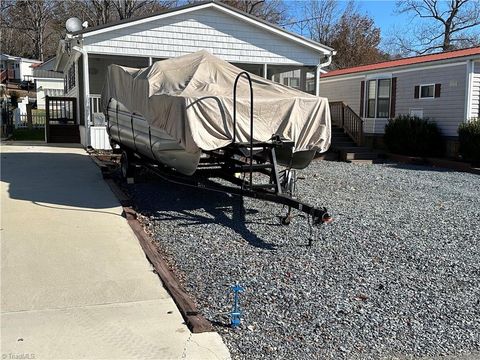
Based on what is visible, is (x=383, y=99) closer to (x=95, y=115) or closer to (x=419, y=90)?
(x=419, y=90)

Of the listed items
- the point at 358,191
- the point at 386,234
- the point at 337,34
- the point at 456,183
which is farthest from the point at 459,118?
the point at 337,34

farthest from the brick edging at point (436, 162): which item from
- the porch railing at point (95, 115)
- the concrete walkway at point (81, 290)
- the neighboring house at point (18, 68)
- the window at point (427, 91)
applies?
the neighboring house at point (18, 68)

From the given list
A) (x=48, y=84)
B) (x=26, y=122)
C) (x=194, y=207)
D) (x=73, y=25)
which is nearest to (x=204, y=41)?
(x=73, y=25)

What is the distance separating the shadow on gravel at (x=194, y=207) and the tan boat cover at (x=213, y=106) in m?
1.17

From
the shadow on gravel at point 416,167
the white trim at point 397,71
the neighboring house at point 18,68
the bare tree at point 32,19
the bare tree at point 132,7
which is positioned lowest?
the shadow on gravel at point 416,167

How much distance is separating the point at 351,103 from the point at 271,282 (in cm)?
1657

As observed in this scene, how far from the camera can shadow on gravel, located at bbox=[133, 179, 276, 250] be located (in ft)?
22.9

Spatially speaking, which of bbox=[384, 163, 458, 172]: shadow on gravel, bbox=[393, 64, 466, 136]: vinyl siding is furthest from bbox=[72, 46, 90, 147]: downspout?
bbox=[393, 64, 466, 136]: vinyl siding

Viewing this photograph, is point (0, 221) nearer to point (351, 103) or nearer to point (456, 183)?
point (456, 183)

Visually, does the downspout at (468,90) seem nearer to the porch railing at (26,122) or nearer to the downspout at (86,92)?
the downspout at (86,92)

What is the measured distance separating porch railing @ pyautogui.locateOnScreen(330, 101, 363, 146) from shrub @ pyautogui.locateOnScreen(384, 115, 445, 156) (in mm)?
1204

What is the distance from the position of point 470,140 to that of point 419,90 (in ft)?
11.2

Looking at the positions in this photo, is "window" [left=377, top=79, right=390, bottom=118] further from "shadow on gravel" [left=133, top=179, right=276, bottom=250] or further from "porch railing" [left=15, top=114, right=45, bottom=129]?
"porch railing" [left=15, top=114, right=45, bottom=129]

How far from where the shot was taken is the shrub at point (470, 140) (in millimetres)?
14180
